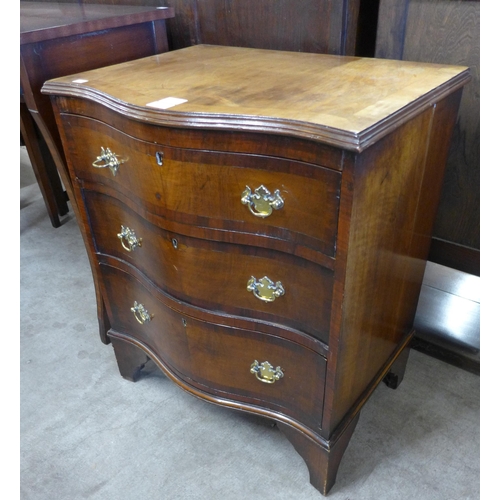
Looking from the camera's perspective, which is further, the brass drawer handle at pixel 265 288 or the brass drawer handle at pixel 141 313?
the brass drawer handle at pixel 141 313

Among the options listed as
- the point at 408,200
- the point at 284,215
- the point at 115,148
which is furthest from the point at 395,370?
the point at 115,148

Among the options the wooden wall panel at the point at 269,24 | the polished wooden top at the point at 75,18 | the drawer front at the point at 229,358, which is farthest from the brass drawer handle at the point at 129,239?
the wooden wall panel at the point at 269,24

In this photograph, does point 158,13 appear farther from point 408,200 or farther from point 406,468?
point 406,468

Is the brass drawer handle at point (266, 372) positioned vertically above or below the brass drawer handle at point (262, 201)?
below

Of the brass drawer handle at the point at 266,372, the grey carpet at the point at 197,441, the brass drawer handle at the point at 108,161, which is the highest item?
the brass drawer handle at the point at 108,161

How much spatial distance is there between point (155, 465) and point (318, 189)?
89cm

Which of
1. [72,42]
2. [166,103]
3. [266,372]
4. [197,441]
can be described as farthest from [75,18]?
[197,441]

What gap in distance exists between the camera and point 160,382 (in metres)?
1.51

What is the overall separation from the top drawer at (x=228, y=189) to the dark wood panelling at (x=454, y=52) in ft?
2.11

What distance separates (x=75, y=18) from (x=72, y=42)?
0.47ft

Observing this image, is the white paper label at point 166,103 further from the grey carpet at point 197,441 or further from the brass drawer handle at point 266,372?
the grey carpet at point 197,441

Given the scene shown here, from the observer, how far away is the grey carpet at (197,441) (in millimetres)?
1187

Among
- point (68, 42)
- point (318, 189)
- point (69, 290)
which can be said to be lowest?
point (69, 290)

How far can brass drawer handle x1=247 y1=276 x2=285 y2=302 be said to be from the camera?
3.12 ft
